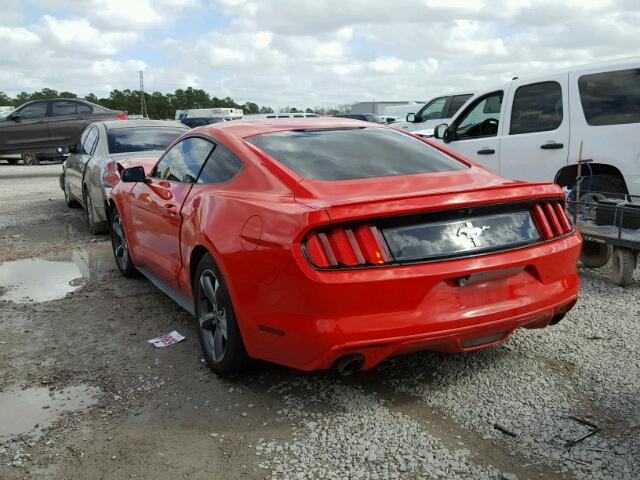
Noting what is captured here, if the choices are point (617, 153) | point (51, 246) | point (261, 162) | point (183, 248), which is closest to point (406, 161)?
point (261, 162)

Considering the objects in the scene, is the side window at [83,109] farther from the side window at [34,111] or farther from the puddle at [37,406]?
the puddle at [37,406]

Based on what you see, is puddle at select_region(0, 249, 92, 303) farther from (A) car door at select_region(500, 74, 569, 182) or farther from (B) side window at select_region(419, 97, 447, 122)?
(B) side window at select_region(419, 97, 447, 122)

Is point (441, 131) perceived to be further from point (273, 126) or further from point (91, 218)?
point (91, 218)

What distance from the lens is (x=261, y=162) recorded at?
369 cm

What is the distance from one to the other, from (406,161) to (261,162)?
92 cm

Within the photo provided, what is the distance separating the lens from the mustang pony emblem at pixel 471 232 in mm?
3084

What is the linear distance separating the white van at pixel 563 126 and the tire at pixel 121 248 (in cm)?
423

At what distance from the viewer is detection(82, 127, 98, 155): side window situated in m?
9.02

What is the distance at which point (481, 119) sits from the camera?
25.5 ft

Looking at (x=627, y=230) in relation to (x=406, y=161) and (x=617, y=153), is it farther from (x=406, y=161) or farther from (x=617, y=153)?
(x=406, y=161)

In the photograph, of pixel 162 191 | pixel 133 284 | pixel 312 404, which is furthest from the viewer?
pixel 133 284

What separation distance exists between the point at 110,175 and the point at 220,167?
407cm

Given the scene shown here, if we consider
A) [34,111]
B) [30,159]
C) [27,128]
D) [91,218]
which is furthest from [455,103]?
[30,159]

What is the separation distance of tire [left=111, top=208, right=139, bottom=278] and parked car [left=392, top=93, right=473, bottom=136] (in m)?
10.1
